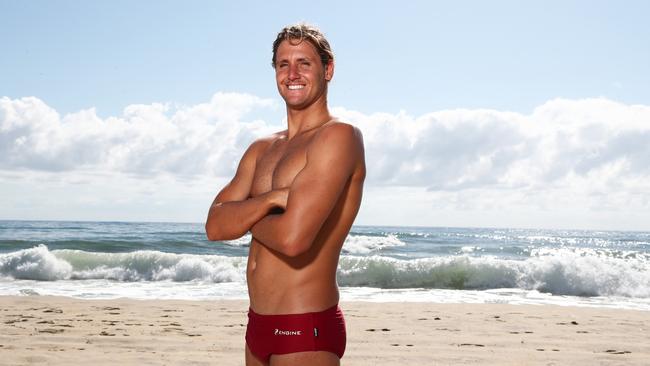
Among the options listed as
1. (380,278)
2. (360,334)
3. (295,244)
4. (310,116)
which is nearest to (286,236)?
(295,244)

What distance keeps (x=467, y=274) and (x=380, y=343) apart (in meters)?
9.90

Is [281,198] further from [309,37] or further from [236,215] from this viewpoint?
[309,37]

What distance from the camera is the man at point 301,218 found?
2221 millimetres

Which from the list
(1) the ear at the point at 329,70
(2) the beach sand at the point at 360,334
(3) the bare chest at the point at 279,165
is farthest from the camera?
(2) the beach sand at the point at 360,334

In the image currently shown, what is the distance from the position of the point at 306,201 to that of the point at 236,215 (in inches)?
14.3

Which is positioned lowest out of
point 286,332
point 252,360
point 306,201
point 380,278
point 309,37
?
point 380,278

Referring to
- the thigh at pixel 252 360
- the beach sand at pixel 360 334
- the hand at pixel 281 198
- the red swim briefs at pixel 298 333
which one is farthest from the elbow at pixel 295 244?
the beach sand at pixel 360 334

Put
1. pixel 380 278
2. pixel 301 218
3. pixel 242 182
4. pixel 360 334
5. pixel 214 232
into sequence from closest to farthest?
pixel 301 218, pixel 214 232, pixel 242 182, pixel 360 334, pixel 380 278

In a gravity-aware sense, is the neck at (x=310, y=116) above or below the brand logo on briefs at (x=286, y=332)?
above

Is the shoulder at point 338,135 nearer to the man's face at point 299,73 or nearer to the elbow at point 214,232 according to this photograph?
the man's face at point 299,73

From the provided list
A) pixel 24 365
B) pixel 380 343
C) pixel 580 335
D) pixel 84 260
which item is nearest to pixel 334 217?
pixel 24 365

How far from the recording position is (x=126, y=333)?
7348 millimetres

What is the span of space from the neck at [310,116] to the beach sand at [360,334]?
386cm

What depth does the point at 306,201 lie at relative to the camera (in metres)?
2.19
